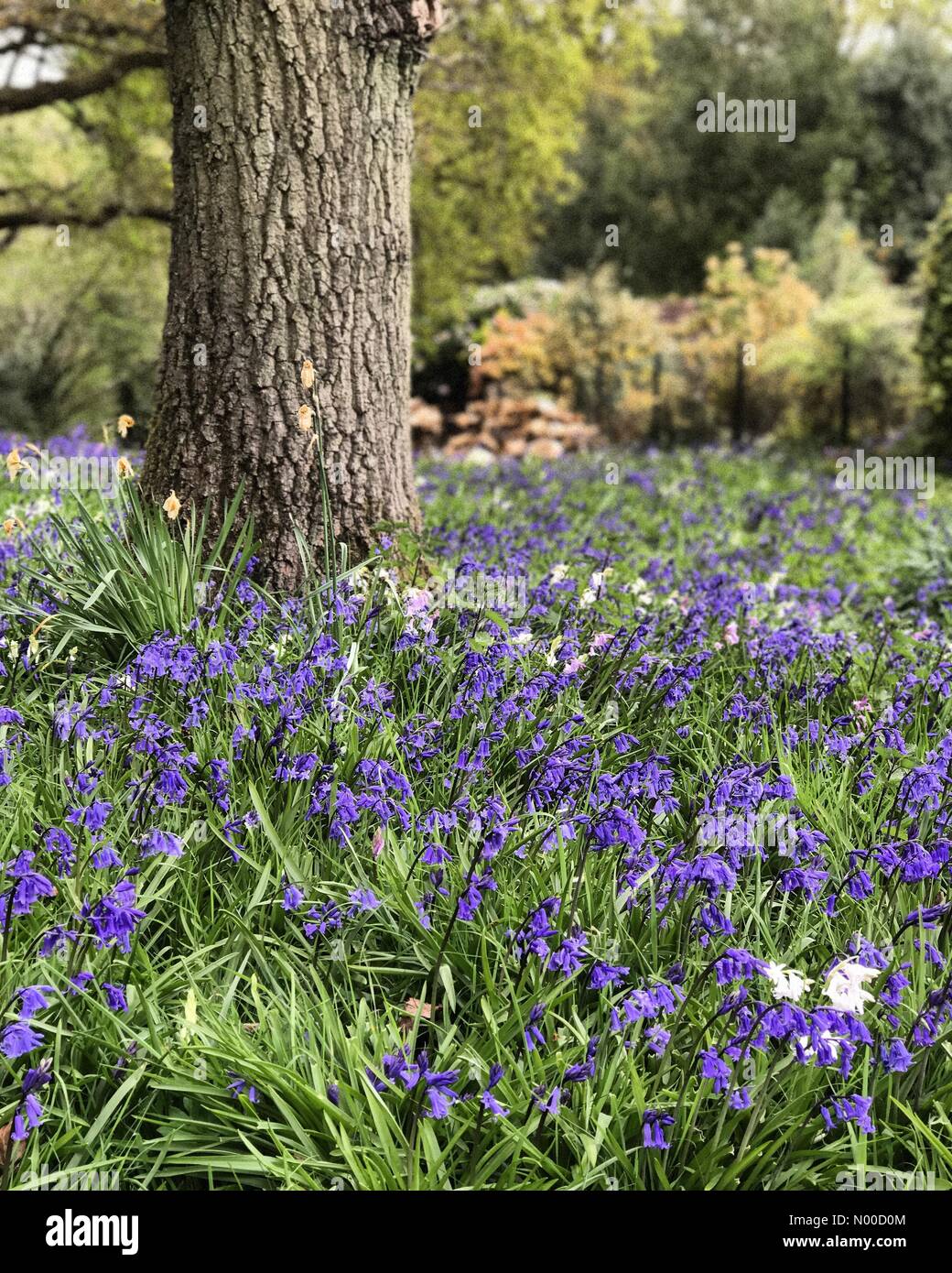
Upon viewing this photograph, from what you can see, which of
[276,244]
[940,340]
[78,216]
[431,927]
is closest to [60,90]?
[78,216]

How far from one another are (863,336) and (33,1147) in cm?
1456

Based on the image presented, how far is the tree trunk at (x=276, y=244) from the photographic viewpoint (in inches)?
168

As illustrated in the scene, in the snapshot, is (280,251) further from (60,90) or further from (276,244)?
(60,90)

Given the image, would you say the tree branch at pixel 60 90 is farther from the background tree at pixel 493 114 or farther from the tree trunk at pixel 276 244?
the tree trunk at pixel 276 244

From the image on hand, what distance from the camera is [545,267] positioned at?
30156mm

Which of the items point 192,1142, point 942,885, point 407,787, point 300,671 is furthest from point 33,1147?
point 942,885

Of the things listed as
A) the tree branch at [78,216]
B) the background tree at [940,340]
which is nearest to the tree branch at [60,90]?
the tree branch at [78,216]

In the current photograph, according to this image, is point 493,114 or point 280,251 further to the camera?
point 493,114

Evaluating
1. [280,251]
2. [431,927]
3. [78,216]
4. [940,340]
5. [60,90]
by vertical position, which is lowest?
[431,927]

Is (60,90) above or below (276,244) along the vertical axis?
above

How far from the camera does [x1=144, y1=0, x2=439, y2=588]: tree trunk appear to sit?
427 centimetres

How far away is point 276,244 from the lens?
14.1 feet

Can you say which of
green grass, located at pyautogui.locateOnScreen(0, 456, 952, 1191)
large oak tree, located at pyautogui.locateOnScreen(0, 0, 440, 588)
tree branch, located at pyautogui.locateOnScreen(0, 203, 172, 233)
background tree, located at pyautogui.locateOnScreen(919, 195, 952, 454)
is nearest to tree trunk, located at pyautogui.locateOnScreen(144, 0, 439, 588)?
large oak tree, located at pyautogui.locateOnScreen(0, 0, 440, 588)

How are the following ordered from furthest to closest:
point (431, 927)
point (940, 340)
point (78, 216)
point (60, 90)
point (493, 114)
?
1. point (78, 216)
2. point (493, 114)
3. point (60, 90)
4. point (940, 340)
5. point (431, 927)
